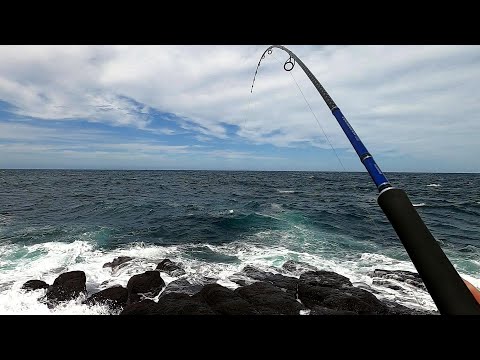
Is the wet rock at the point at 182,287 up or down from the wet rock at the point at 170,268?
down

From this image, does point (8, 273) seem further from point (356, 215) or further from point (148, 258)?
point (356, 215)

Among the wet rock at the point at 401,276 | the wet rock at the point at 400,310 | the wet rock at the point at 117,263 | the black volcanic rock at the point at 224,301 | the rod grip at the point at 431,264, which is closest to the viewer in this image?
the rod grip at the point at 431,264

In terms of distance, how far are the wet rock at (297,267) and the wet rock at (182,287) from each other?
3.48 m

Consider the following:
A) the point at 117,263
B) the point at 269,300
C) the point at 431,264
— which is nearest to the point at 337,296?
the point at 269,300

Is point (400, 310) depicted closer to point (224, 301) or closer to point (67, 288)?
point (224, 301)

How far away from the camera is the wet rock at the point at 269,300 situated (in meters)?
6.54

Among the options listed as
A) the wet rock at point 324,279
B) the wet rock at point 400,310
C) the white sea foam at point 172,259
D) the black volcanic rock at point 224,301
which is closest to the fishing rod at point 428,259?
the black volcanic rock at point 224,301

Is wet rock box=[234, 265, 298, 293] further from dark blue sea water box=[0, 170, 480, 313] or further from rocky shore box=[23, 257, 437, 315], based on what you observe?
dark blue sea water box=[0, 170, 480, 313]

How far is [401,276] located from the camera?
29.9 feet

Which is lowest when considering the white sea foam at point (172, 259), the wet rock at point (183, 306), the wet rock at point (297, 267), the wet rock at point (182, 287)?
the white sea foam at point (172, 259)

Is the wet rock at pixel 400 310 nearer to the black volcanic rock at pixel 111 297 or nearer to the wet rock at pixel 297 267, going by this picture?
the wet rock at pixel 297 267

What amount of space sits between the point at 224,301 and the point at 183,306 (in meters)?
1.05

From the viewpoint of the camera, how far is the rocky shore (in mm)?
6414
